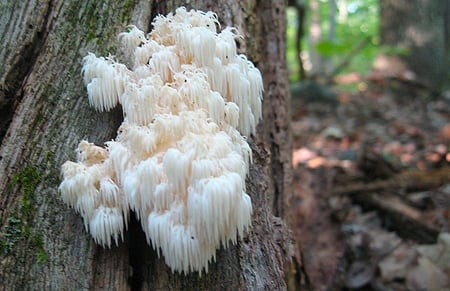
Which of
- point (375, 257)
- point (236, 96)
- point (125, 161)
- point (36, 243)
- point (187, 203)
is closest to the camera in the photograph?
point (187, 203)

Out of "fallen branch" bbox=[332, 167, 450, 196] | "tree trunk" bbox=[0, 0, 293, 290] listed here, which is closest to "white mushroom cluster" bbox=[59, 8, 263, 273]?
"tree trunk" bbox=[0, 0, 293, 290]

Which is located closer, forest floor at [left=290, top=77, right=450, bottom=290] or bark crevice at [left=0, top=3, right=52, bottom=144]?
bark crevice at [left=0, top=3, right=52, bottom=144]

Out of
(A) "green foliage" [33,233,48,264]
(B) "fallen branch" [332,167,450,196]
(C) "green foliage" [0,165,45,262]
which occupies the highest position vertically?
(B) "fallen branch" [332,167,450,196]

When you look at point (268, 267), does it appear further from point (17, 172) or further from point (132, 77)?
point (17, 172)

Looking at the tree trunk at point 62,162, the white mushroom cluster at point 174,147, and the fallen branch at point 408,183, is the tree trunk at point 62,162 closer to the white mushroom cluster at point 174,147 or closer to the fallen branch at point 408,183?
the white mushroom cluster at point 174,147

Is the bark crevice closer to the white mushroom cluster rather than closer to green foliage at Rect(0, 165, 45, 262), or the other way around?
green foliage at Rect(0, 165, 45, 262)

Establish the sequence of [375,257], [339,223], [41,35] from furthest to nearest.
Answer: [339,223]
[375,257]
[41,35]

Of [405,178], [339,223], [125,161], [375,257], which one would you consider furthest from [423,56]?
[125,161]

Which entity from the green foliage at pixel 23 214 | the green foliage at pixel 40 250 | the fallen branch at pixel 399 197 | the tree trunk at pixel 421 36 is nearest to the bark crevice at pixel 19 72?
the green foliage at pixel 23 214
